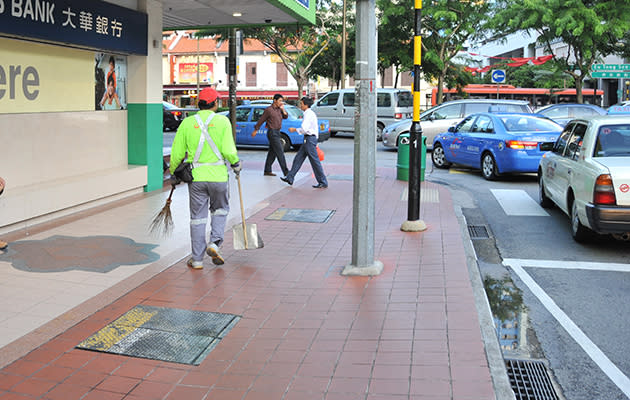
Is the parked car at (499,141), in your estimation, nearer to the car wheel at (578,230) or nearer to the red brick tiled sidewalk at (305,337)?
the car wheel at (578,230)

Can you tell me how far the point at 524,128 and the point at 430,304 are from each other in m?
9.27

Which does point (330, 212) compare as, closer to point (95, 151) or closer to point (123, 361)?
point (95, 151)

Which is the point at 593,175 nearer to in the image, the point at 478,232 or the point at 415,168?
the point at 478,232

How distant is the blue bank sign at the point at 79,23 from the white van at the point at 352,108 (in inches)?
556

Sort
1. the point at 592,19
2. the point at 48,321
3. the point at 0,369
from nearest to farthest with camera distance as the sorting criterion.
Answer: the point at 0,369 < the point at 48,321 < the point at 592,19

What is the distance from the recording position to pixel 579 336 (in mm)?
5348

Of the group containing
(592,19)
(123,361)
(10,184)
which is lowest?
(123,361)

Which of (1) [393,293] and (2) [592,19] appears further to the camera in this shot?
(2) [592,19]

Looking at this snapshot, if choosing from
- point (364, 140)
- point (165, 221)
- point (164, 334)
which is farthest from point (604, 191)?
point (164, 334)

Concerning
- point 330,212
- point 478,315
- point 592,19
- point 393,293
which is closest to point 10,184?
point 330,212

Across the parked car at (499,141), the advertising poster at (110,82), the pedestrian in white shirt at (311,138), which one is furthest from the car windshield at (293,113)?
the advertising poster at (110,82)

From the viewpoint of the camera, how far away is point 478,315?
17.8ft

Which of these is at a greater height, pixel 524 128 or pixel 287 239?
pixel 524 128

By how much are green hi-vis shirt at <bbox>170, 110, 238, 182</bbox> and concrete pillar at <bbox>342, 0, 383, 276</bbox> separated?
126 cm
